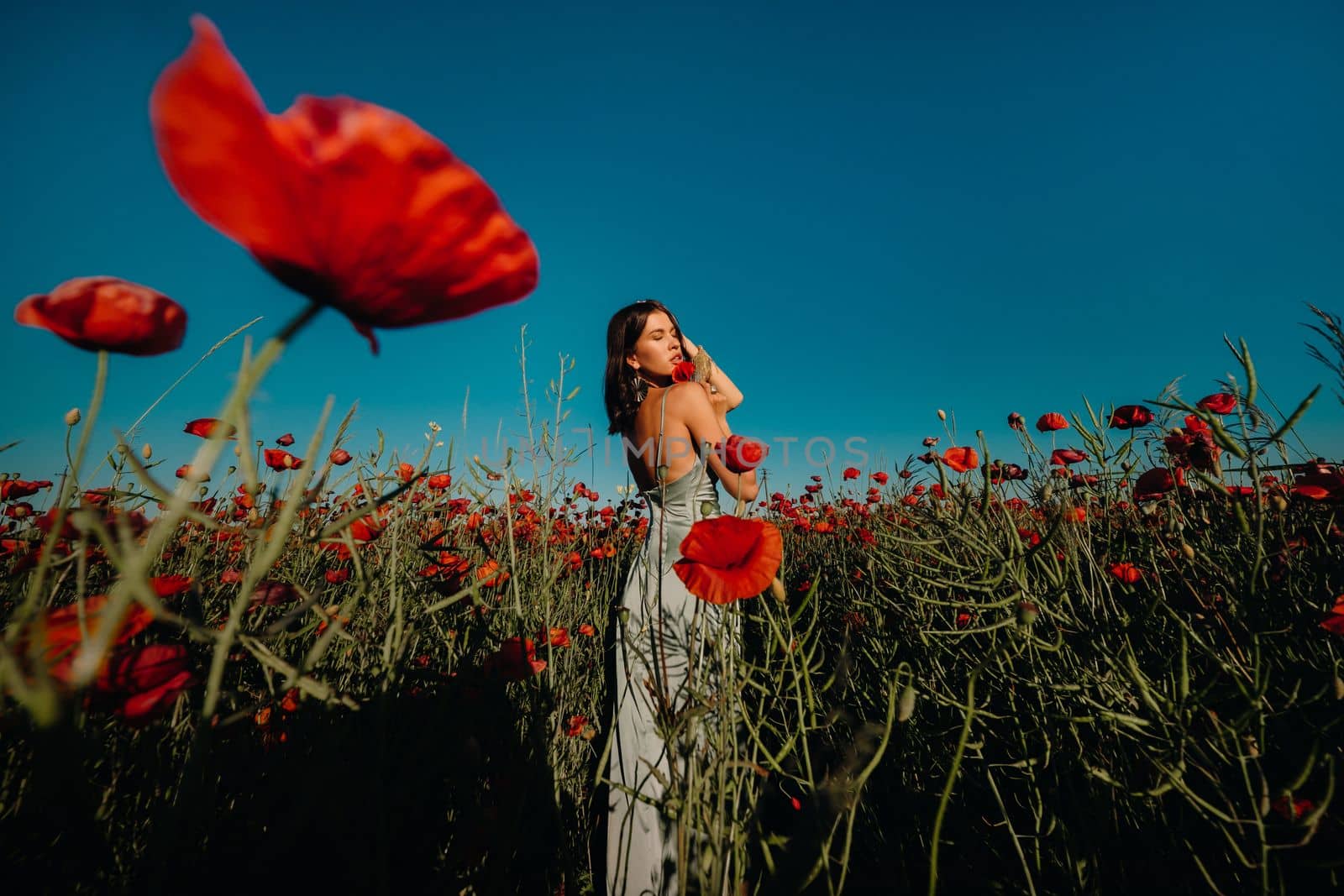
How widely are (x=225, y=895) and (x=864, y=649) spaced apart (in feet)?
6.87

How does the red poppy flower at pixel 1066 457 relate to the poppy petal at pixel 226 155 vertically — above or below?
above

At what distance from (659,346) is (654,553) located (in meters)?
1.14

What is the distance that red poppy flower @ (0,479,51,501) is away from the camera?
6.48 feet

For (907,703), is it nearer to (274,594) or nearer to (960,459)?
(274,594)

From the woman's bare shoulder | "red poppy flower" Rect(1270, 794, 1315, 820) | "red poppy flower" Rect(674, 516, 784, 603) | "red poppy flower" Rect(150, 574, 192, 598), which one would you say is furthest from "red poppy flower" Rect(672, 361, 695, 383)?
"red poppy flower" Rect(1270, 794, 1315, 820)

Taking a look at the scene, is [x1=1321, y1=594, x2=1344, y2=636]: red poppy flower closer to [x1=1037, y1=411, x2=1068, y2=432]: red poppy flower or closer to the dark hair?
[x1=1037, y1=411, x2=1068, y2=432]: red poppy flower

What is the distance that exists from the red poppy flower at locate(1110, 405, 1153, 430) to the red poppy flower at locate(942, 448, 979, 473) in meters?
0.39

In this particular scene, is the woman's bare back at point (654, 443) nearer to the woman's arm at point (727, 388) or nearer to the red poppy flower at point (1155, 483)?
the woman's arm at point (727, 388)

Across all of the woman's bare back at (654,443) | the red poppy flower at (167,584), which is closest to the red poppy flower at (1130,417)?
the woman's bare back at (654,443)

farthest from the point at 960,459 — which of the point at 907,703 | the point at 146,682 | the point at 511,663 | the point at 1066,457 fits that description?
the point at 146,682

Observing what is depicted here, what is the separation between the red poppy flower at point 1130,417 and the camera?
161 centimetres

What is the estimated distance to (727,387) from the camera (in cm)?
317

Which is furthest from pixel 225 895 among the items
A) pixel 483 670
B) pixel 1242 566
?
pixel 1242 566

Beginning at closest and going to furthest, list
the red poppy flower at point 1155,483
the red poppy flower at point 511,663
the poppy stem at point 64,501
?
the poppy stem at point 64,501
the red poppy flower at point 511,663
the red poppy flower at point 1155,483
